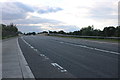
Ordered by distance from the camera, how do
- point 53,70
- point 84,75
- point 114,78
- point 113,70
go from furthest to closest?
point 53,70, point 113,70, point 84,75, point 114,78

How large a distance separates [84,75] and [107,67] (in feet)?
6.62

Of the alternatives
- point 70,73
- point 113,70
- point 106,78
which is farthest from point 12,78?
point 113,70

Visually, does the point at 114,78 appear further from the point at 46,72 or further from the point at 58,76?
the point at 46,72

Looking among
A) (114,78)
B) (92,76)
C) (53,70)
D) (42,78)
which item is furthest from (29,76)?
(114,78)

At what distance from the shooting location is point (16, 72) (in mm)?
11023

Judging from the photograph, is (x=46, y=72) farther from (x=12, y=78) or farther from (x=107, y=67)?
(x=107, y=67)

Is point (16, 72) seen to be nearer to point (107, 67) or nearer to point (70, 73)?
point (70, 73)

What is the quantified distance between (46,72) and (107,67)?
2.64m

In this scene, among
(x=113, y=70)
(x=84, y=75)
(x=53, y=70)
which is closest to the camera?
(x=84, y=75)

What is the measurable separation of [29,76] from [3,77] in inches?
37.4

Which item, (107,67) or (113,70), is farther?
(107,67)

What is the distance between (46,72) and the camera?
10.9 m

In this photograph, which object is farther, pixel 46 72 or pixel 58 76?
pixel 46 72

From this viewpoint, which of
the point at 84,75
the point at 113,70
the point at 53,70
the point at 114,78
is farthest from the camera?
the point at 53,70
